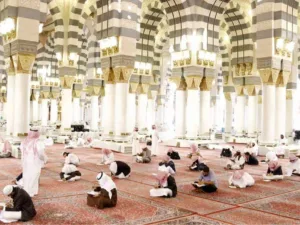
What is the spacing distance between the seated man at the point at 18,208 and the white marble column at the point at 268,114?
744 centimetres

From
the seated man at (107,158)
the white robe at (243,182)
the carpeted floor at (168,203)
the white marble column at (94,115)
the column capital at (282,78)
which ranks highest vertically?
the column capital at (282,78)

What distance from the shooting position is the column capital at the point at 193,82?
1098cm

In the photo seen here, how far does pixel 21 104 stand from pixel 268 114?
6.48 metres

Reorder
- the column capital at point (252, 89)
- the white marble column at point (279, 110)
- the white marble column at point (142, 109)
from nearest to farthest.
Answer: the white marble column at point (279, 110)
the column capital at point (252, 89)
the white marble column at point (142, 109)

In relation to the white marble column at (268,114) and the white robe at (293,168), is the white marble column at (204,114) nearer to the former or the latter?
the white marble column at (268,114)

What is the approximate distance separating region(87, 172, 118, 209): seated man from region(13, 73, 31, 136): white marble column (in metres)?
4.47

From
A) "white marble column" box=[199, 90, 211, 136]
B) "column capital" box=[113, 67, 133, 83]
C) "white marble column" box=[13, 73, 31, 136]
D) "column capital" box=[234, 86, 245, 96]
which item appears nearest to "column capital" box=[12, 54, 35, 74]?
"white marble column" box=[13, 73, 31, 136]

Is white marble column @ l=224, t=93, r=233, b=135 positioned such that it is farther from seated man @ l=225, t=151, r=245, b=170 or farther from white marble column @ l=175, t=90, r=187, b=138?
seated man @ l=225, t=151, r=245, b=170

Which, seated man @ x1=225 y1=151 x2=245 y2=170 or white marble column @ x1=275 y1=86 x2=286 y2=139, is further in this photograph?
white marble column @ x1=275 y1=86 x2=286 y2=139

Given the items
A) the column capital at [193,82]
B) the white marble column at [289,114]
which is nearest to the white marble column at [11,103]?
the column capital at [193,82]

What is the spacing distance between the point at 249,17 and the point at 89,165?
981cm

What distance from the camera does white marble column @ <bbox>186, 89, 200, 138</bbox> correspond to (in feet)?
36.4

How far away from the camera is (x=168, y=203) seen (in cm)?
420

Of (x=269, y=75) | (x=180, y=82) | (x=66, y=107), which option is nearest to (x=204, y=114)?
(x=180, y=82)
